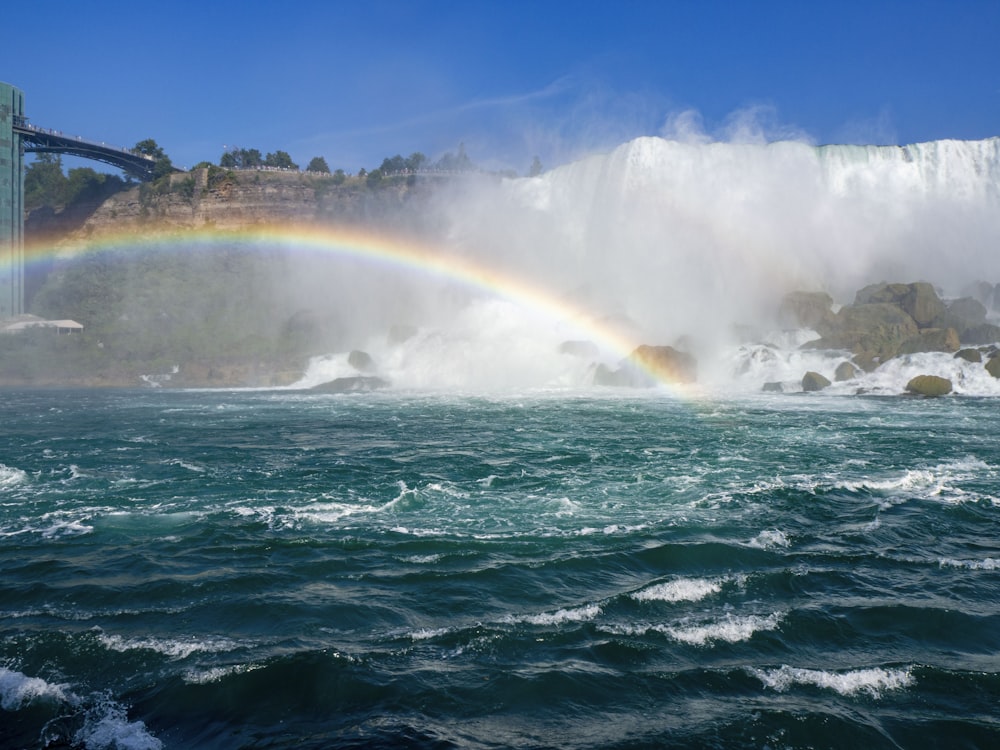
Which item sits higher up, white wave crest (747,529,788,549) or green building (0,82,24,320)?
green building (0,82,24,320)

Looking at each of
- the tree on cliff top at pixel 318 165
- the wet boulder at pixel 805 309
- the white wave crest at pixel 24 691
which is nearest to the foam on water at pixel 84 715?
the white wave crest at pixel 24 691

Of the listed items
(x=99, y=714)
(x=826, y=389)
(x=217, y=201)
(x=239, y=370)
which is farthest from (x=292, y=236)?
(x=99, y=714)

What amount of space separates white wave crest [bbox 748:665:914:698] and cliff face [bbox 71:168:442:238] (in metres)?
61.7

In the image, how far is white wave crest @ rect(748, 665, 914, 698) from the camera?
6.14 meters

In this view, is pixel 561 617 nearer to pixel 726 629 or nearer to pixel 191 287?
pixel 726 629

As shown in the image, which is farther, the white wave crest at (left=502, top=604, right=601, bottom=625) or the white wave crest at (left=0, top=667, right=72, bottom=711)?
the white wave crest at (left=502, top=604, right=601, bottom=625)

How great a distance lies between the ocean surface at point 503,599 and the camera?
18.7 ft

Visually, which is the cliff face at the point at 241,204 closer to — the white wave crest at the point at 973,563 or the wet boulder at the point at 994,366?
the wet boulder at the point at 994,366

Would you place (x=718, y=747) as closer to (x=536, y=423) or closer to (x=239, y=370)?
(x=536, y=423)

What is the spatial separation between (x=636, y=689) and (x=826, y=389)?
30018 millimetres

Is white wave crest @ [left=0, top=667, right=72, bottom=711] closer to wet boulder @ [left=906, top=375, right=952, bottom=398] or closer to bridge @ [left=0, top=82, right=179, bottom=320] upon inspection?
wet boulder @ [left=906, top=375, right=952, bottom=398]

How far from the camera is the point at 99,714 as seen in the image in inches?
224

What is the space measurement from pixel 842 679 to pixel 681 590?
223cm

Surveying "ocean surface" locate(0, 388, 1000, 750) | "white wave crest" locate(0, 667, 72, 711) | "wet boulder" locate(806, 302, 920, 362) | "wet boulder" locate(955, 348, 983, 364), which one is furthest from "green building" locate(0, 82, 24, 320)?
"wet boulder" locate(955, 348, 983, 364)
